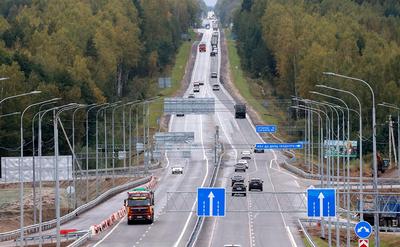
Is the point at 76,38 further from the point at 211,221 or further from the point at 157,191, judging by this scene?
the point at 211,221

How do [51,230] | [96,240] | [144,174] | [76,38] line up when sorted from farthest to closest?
[76,38] < [144,174] < [51,230] < [96,240]

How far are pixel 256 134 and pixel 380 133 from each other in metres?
29.3

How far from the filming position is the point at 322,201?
64.7m

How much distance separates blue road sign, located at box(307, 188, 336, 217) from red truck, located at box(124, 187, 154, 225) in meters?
27.1

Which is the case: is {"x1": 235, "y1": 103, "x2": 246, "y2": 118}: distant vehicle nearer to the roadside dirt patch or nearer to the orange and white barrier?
the roadside dirt patch

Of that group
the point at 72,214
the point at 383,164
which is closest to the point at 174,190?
the point at 72,214

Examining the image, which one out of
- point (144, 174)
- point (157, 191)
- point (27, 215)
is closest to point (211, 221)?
point (27, 215)

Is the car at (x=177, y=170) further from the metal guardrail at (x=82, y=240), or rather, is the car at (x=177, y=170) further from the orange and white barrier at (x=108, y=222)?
the metal guardrail at (x=82, y=240)

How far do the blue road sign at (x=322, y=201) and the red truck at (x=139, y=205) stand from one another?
2705 centimetres

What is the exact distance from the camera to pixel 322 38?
197 m

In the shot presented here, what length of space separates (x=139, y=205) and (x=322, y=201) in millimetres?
28581

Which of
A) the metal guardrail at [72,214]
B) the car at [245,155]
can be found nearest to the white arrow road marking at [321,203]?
the metal guardrail at [72,214]

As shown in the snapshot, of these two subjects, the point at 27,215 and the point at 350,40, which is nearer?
the point at 27,215

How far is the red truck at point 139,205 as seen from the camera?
90.0 m
